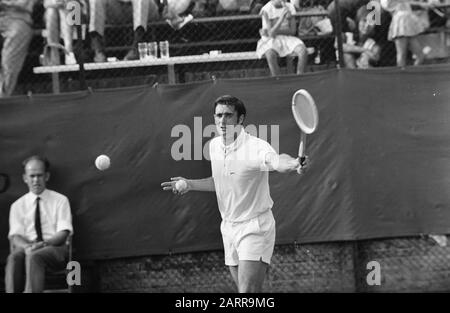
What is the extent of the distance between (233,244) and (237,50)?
11.8 ft

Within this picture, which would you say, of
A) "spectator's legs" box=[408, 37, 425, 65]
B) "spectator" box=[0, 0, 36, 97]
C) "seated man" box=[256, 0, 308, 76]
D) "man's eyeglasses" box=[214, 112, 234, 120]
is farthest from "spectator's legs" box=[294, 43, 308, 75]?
"spectator" box=[0, 0, 36, 97]

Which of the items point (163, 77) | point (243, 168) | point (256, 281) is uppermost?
point (163, 77)

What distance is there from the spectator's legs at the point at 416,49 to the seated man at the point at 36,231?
410cm

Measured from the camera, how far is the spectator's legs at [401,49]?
→ 11.7 m

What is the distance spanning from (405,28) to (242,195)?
375cm

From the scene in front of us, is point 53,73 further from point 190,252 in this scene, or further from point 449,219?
point 449,219

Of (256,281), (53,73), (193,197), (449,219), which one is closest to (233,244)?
(256,281)

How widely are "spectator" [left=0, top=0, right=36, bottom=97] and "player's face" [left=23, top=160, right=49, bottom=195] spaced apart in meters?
1.15

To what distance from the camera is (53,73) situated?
11852 millimetres

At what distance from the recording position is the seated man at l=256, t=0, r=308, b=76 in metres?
11.5

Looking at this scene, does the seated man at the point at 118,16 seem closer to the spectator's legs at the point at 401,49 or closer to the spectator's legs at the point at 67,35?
the spectator's legs at the point at 67,35

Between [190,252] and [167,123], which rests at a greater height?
[167,123]

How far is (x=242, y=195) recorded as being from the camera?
29.3 ft

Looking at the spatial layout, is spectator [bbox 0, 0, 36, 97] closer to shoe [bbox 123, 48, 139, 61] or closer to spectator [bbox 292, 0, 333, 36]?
shoe [bbox 123, 48, 139, 61]
